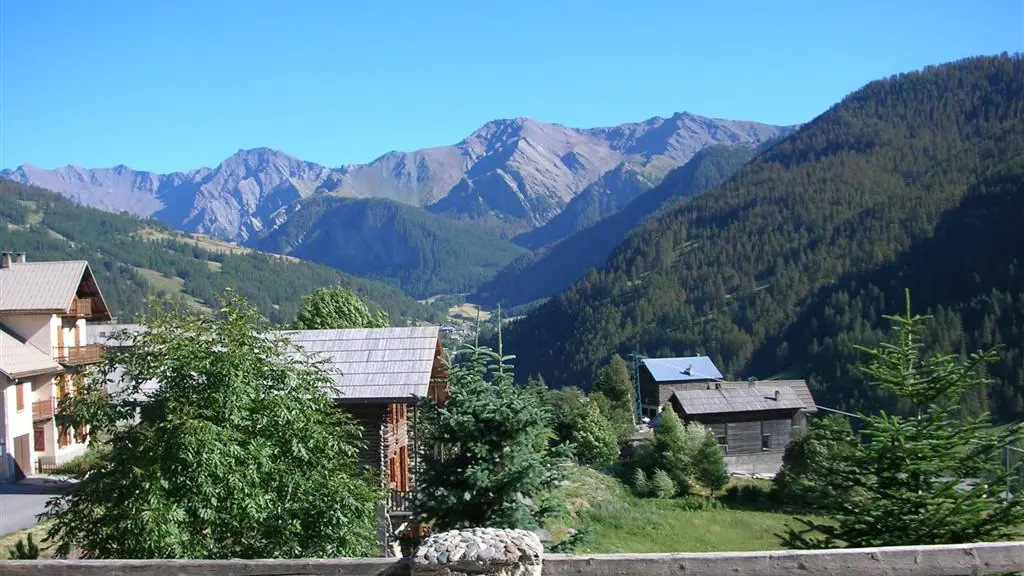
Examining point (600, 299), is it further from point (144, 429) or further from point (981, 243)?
point (144, 429)

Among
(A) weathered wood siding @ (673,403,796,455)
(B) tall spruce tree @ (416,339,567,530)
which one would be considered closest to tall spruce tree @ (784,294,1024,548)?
(B) tall spruce tree @ (416,339,567,530)

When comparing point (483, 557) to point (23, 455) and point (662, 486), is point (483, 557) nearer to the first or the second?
point (662, 486)

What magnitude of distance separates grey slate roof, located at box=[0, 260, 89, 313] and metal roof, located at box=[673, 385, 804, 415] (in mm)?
42457

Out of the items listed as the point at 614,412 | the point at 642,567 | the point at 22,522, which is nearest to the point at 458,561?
the point at 642,567

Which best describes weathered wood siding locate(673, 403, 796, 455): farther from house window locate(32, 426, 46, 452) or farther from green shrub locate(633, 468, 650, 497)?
house window locate(32, 426, 46, 452)

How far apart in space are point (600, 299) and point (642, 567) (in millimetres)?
181638

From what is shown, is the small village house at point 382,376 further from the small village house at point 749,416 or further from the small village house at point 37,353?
the small village house at point 749,416

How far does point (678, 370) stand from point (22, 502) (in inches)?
2397

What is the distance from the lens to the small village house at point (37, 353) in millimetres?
36469

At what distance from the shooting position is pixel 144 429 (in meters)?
11.6

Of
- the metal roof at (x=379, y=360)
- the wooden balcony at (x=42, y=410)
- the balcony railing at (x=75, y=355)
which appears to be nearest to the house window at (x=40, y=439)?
the wooden balcony at (x=42, y=410)

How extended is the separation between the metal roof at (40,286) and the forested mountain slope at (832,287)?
87.2 metres

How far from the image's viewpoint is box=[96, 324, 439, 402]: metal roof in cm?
2014

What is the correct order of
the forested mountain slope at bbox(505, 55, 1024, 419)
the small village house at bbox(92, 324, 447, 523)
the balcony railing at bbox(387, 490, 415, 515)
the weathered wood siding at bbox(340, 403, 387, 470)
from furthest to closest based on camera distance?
the forested mountain slope at bbox(505, 55, 1024, 419) < the balcony railing at bbox(387, 490, 415, 515) < the weathered wood siding at bbox(340, 403, 387, 470) < the small village house at bbox(92, 324, 447, 523)
